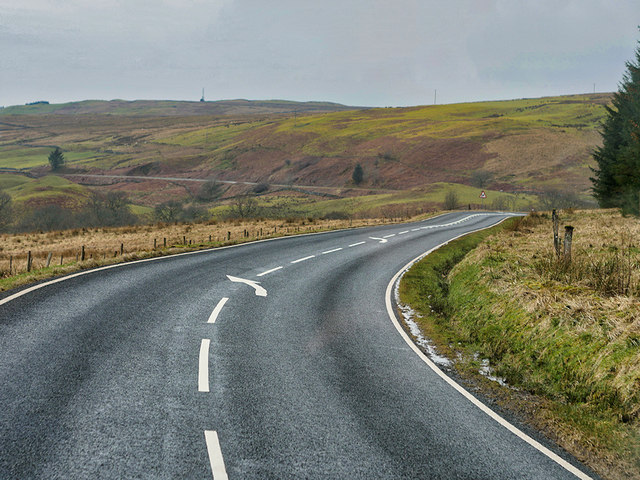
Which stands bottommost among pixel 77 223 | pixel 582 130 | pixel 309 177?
pixel 77 223


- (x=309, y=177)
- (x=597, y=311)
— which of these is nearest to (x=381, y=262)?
(x=597, y=311)

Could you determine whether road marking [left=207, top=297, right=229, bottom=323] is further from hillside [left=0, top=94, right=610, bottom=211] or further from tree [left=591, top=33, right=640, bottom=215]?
hillside [left=0, top=94, right=610, bottom=211]

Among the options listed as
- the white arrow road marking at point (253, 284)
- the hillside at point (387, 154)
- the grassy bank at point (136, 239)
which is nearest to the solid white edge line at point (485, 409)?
the white arrow road marking at point (253, 284)

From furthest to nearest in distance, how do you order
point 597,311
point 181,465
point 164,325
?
point 164,325
point 597,311
point 181,465

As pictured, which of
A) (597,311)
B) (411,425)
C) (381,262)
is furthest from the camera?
(381,262)

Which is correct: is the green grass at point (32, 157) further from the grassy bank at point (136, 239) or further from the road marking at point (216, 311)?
the road marking at point (216, 311)

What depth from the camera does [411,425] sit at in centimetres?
569

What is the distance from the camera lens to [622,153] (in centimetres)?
3092

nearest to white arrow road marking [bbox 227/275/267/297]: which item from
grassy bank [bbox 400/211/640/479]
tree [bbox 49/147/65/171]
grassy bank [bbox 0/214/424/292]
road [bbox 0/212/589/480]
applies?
road [bbox 0/212/589/480]

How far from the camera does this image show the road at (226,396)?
4.70 meters

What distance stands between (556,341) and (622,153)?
28.6 metres

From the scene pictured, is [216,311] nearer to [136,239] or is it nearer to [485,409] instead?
[485,409]

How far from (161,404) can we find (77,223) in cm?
6649

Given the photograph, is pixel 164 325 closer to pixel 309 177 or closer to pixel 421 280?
pixel 421 280
